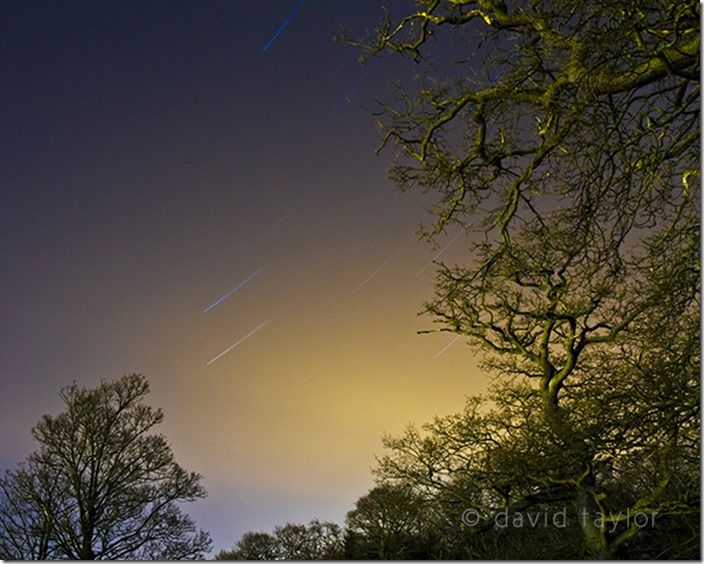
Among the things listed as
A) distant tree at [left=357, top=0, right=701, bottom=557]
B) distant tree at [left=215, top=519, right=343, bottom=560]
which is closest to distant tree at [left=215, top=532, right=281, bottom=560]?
distant tree at [left=215, top=519, right=343, bottom=560]

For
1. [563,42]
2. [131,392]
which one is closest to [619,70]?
[563,42]

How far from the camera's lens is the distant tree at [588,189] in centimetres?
353

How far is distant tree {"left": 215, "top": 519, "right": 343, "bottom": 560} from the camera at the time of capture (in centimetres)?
1741

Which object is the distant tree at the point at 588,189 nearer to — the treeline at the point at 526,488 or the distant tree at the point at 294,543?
the treeline at the point at 526,488

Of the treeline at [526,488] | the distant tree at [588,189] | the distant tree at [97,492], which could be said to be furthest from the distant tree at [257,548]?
the distant tree at [588,189]

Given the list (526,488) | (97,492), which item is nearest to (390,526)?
(97,492)

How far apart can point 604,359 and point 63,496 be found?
9956mm

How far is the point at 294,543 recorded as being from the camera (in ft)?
63.2

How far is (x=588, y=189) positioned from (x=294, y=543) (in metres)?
18.3

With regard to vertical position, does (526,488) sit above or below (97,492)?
below

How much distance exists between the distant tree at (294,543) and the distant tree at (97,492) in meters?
6.33

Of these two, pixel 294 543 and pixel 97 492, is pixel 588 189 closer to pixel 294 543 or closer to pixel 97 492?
pixel 97 492

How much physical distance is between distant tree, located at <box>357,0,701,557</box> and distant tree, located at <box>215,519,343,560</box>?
1220 centimetres

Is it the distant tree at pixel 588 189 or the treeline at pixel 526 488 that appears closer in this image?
the distant tree at pixel 588 189
